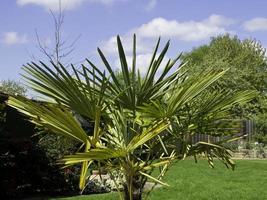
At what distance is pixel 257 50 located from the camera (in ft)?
170

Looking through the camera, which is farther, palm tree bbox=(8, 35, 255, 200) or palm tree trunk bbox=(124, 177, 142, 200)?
palm tree trunk bbox=(124, 177, 142, 200)

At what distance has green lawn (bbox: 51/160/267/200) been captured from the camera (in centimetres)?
1061

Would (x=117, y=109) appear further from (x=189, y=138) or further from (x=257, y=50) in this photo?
(x=257, y=50)

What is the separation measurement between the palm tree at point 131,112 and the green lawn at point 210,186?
4.52 metres

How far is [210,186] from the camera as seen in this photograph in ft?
40.5

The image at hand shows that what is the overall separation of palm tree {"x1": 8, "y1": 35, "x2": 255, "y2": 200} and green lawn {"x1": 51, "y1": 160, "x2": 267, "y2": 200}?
14.8 ft

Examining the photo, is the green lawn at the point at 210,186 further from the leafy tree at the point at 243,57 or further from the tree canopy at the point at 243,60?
the leafy tree at the point at 243,57

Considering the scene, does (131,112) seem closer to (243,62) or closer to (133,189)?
(133,189)

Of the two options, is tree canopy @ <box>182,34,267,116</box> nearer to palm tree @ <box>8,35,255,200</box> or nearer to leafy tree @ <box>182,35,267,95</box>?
leafy tree @ <box>182,35,267,95</box>

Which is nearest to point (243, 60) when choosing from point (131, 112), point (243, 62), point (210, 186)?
point (243, 62)

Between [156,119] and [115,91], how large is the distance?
2.30ft

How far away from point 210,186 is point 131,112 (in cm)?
709

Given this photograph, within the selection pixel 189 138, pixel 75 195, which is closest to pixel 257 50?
pixel 75 195

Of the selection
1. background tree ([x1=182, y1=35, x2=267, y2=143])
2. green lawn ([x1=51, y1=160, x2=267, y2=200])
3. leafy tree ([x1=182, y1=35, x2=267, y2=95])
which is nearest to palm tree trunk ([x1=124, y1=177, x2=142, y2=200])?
green lawn ([x1=51, y1=160, x2=267, y2=200])
